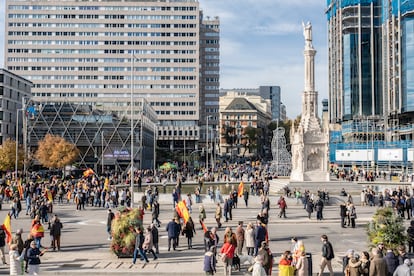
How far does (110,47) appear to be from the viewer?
118750 mm

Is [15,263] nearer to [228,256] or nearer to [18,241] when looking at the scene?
[18,241]

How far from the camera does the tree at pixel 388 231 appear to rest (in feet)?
47.3

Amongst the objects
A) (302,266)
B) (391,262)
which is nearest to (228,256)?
(302,266)

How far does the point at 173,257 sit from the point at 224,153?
135837 millimetres

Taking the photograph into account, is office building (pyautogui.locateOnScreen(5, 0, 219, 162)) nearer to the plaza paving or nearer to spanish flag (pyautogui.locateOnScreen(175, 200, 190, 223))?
the plaza paving

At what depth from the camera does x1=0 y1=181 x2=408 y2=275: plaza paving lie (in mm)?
15789

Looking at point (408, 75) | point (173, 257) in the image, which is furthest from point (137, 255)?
point (408, 75)

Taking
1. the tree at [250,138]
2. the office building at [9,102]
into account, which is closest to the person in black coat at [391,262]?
the office building at [9,102]

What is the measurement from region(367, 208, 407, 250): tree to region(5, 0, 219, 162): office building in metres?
105

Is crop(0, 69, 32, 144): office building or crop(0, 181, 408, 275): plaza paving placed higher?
crop(0, 69, 32, 144): office building

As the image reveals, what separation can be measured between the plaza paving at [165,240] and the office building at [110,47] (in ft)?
280

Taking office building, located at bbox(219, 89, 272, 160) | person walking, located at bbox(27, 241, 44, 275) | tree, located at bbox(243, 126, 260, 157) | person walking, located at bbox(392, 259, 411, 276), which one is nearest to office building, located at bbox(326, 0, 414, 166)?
tree, located at bbox(243, 126, 260, 157)

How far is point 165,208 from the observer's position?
34250 mm

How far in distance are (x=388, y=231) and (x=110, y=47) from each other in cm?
11092
